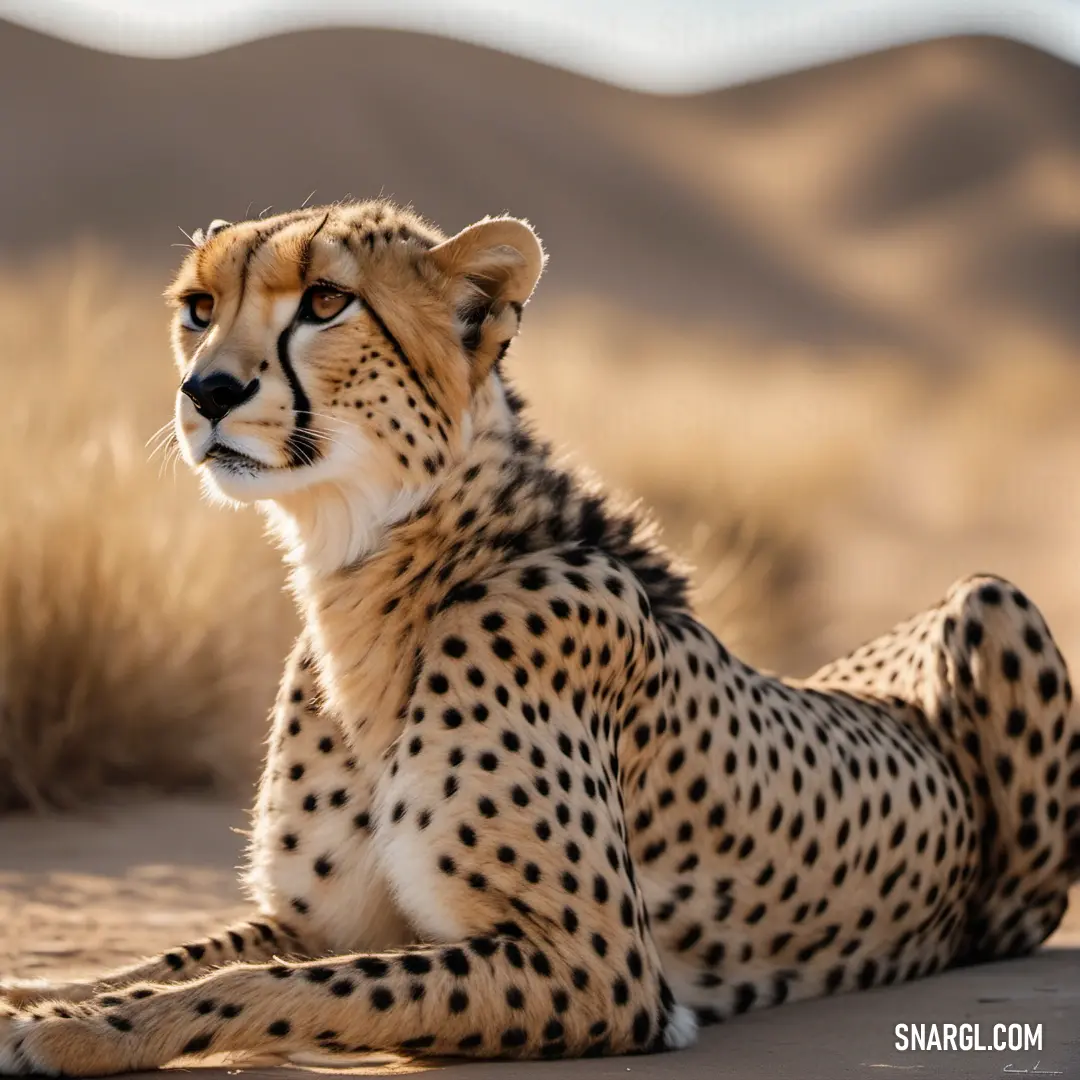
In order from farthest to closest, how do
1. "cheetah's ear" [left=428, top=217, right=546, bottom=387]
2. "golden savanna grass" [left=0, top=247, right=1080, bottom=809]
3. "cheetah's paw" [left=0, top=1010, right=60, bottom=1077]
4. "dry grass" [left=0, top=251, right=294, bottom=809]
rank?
"golden savanna grass" [left=0, top=247, right=1080, bottom=809] → "dry grass" [left=0, top=251, right=294, bottom=809] → "cheetah's ear" [left=428, top=217, right=546, bottom=387] → "cheetah's paw" [left=0, top=1010, right=60, bottom=1077]

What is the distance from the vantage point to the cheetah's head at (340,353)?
2.88 meters

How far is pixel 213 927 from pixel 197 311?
1.56m

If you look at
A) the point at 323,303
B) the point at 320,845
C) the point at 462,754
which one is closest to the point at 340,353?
the point at 323,303

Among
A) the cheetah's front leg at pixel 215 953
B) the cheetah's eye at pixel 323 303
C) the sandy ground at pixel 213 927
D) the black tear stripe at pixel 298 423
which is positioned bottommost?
the sandy ground at pixel 213 927

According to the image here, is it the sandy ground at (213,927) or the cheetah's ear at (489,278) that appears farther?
the cheetah's ear at (489,278)

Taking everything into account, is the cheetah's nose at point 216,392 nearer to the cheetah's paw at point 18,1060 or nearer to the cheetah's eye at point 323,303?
the cheetah's eye at point 323,303

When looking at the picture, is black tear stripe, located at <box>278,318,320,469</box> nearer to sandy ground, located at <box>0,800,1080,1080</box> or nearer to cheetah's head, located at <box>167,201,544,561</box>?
cheetah's head, located at <box>167,201,544,561</box>

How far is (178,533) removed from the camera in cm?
624

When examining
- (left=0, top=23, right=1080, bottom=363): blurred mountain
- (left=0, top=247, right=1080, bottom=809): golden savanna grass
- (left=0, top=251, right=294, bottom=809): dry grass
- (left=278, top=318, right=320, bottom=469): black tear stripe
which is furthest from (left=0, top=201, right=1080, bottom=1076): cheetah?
(left=0, top=23, right=1080, bottom=363): blurred mountain

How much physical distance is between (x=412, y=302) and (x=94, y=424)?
13.0 ft

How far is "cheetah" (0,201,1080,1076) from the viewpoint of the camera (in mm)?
2721

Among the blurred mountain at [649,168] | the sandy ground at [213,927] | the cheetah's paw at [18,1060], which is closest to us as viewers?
the cheetah's paw at [18,1060]

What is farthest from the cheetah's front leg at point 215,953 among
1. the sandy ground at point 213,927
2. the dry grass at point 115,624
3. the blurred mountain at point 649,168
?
the blurred mountain at point 649,168

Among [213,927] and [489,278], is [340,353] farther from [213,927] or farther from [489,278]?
[213,927]
